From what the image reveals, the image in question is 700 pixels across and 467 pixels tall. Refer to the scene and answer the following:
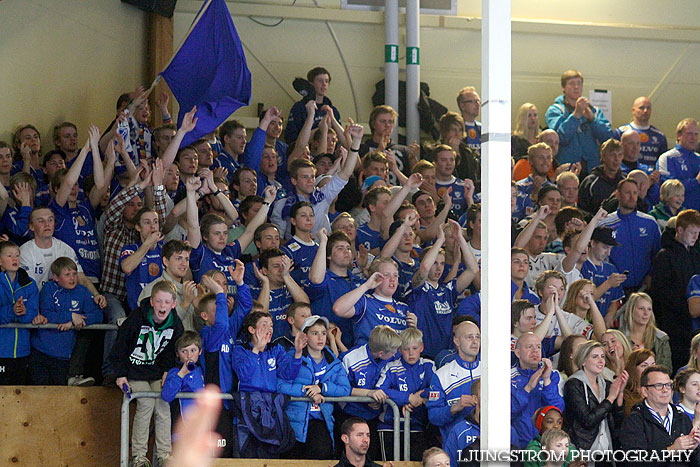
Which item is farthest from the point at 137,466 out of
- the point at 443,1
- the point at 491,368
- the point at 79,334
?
the point at 443,1

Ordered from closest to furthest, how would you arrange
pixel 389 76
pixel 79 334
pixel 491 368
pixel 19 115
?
pixel 491 368 < pixel 79 334 < pixel 19 115 < pixel 389 76

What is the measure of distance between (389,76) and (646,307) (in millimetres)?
5313

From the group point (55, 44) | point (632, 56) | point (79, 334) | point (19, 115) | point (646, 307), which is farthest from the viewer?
point (632, 56)

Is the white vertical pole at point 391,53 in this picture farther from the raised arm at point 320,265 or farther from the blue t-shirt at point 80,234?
the blue t-shirt at point 80,234

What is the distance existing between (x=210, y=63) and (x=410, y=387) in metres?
4.31

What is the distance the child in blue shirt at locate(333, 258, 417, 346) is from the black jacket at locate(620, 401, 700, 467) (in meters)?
1.69

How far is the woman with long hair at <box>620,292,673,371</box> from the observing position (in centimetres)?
787

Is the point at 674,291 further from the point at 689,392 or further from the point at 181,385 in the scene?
the point at 181,385

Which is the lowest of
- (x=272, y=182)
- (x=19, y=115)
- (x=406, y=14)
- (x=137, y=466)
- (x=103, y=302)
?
(x=137, y=466)

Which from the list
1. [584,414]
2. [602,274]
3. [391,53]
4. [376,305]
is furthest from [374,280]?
[391,53]

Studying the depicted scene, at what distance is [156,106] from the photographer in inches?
453

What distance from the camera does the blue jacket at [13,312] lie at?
7.07 meters

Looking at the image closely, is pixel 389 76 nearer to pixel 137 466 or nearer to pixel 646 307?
pixel 646 307

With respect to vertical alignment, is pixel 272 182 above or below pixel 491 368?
above
